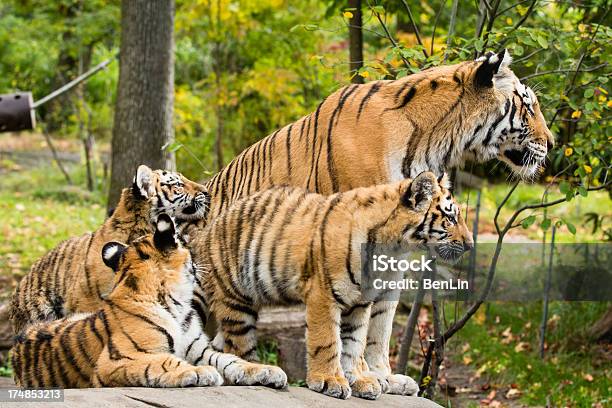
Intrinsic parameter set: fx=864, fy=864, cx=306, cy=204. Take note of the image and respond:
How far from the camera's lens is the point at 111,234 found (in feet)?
19.6

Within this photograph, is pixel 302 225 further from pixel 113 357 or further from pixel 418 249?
pixel 113 357

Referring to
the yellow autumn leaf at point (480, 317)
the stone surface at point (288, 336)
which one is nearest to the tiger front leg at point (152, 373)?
the stone surface at point (288, 336)

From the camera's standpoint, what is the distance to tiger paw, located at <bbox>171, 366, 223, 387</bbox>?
428 cm

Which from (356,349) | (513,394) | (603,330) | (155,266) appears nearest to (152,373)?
(155,266)

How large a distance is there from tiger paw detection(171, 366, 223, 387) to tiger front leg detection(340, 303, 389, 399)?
2.75 ft

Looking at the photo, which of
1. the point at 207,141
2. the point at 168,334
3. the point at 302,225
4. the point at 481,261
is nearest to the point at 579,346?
the point at 481,261

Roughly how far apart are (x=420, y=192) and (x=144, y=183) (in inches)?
89.1

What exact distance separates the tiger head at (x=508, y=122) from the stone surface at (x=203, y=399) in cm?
177

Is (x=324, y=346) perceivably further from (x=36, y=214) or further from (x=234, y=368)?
(x=36, y=214)

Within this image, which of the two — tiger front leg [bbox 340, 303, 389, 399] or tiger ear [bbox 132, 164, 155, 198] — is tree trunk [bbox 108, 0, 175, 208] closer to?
tiger ear [bbox 132, 164, 155, 198]

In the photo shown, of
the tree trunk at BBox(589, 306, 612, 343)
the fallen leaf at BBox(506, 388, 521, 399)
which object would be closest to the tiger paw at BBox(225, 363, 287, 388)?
the fallen leaf at BBox(506, 388, 521, 399)

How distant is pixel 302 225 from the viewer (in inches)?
192

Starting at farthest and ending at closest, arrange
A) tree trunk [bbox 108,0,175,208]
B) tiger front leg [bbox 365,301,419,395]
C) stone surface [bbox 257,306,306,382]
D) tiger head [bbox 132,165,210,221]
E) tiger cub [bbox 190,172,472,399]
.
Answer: tree trunk [bbox 108,0,175,208]
stone surface [bbox 257,306,306,382]
tiger head [bbox 132,165,210,221]
tiger front leg [bbox 365,301,419,395]
tiger cub [bbox 190,172,472,399]

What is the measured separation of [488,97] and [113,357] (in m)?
2.70
